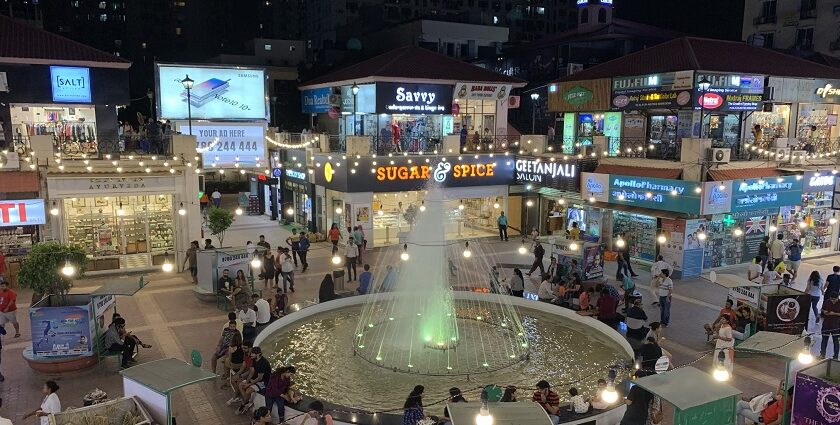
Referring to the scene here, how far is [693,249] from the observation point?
23.4 meters

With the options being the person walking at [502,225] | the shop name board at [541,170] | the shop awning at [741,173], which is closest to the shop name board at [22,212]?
the person walking at [502,225]

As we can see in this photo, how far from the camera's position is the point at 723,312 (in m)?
15.7

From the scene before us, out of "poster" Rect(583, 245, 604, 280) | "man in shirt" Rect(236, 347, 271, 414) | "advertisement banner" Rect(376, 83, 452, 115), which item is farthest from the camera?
"advertisement banner" Rect(376, 83, 452, 115)

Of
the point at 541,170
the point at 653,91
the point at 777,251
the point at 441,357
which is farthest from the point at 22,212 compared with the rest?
the point at 777,251

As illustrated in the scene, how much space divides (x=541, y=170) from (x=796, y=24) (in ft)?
82.5

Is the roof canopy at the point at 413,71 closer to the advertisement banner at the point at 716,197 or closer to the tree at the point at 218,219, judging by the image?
the tree at the point at 218,219

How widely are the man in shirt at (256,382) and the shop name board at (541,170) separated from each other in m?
18.8

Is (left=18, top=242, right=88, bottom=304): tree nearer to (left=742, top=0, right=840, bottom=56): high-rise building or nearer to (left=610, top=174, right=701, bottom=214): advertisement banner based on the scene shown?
(left=610, top=174, right=701, bottom=214): advertisement banner

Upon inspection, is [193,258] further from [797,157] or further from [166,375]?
[797,157]

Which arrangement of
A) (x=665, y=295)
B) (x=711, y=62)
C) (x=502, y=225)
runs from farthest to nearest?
1. (x=502, y=225)
2. (x=711, y=62)
3. (x=665, y=295)

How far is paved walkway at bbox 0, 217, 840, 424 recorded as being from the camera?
12.6m

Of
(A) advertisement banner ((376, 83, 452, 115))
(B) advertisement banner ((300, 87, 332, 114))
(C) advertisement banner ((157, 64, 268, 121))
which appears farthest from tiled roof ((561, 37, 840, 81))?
(C) advertisement banner ((157, 64, 268, 121))

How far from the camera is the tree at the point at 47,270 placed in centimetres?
1402

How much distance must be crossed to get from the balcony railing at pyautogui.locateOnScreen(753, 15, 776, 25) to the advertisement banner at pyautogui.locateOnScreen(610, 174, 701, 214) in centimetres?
2682
